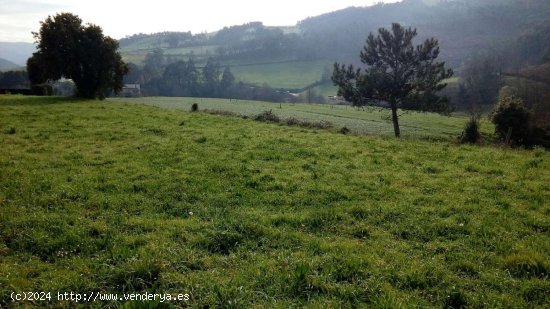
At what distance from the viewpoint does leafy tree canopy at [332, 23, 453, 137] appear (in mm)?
41719

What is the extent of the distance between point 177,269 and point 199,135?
1466cm

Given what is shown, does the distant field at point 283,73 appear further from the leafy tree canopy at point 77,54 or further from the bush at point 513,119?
the bush at point 513,119

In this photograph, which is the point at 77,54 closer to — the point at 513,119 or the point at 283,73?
the point at 513,119

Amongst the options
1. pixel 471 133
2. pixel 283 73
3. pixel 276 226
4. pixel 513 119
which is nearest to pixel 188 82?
pixel 283 73

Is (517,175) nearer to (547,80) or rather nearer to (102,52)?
(102,52)

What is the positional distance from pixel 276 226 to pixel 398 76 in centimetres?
3911

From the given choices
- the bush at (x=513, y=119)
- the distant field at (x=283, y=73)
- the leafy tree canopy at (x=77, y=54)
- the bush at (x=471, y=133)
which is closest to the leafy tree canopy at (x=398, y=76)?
the bush at (x=513, y=119)

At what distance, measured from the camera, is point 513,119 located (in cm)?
4112

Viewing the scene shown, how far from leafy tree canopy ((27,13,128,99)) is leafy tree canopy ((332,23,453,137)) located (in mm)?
28650

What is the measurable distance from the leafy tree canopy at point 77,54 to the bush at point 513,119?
46.7m

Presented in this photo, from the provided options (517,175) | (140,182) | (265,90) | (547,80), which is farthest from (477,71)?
(140,182)

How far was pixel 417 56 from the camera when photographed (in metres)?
42.9

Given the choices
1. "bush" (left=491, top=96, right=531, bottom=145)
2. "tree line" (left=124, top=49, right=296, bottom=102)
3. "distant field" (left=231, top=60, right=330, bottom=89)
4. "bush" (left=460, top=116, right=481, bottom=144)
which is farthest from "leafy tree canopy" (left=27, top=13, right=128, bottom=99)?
"distant field" (left=231, top=60, right=330, bottom=89)

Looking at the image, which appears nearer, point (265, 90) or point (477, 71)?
point (477, 71)
